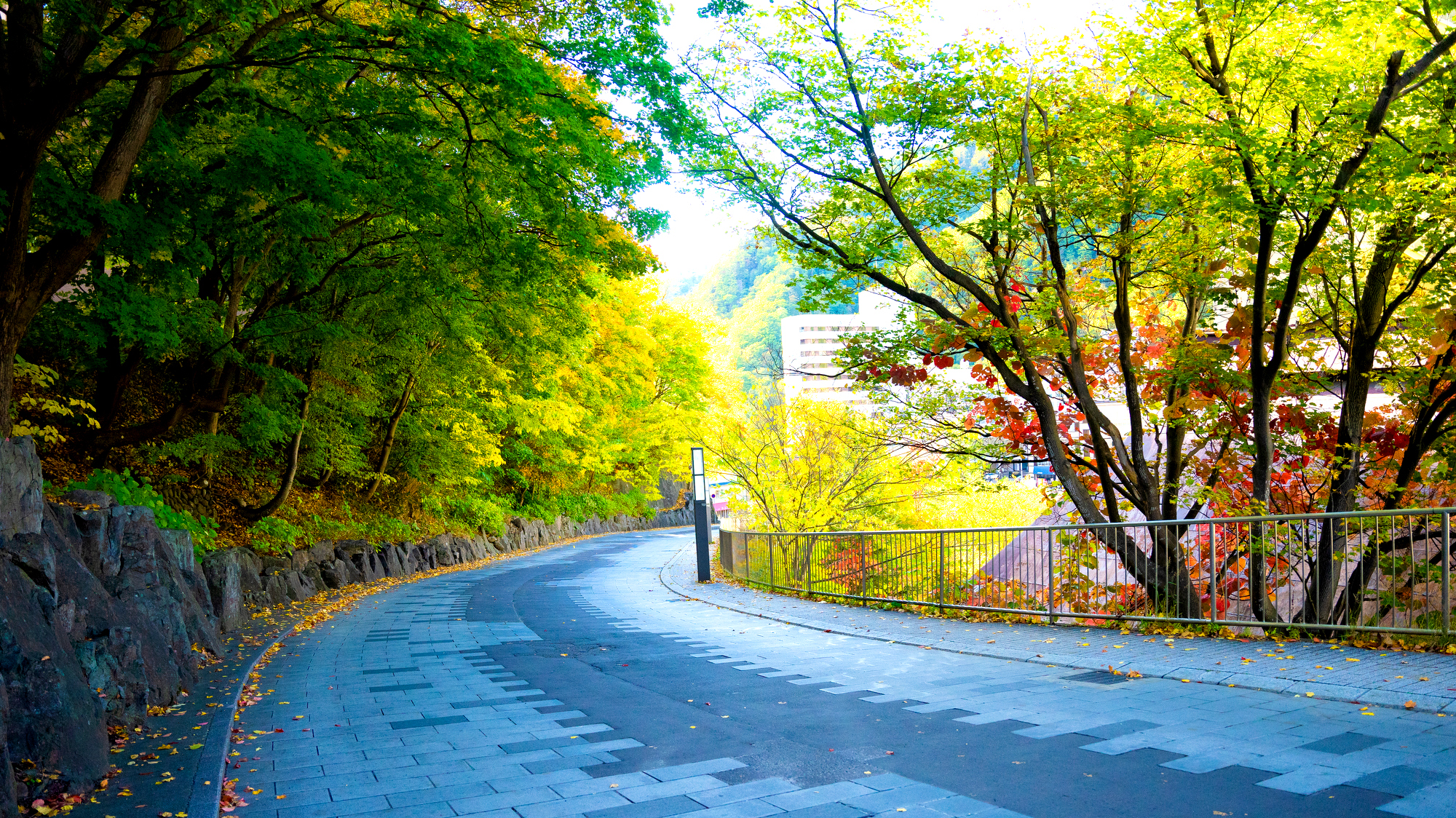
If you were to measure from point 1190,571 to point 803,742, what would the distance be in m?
5.89

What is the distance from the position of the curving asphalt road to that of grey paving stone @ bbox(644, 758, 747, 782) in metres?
0.02

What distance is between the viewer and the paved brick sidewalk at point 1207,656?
19.4ft

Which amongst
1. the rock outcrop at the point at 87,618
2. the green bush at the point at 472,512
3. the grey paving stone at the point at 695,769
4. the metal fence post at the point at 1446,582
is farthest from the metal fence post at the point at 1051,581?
the green bush at the point at 472,512

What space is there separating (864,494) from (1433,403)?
11906 millimetres

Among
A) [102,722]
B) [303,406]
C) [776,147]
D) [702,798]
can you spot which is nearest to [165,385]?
[303,406]

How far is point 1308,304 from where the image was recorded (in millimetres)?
10969

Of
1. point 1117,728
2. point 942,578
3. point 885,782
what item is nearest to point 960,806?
point 885,782

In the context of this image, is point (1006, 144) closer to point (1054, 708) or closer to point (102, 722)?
point (1054, 708)

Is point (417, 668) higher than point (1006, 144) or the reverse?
the reverse

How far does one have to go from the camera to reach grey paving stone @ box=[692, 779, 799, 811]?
4.42 metres

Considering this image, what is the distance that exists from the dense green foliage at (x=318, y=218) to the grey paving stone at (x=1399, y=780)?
7603mm

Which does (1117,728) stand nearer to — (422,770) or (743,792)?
(743,792)

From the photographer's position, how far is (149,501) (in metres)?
10.9

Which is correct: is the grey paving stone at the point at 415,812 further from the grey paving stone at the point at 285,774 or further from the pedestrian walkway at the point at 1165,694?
the pedestrian walkway at the point at 1165,694
